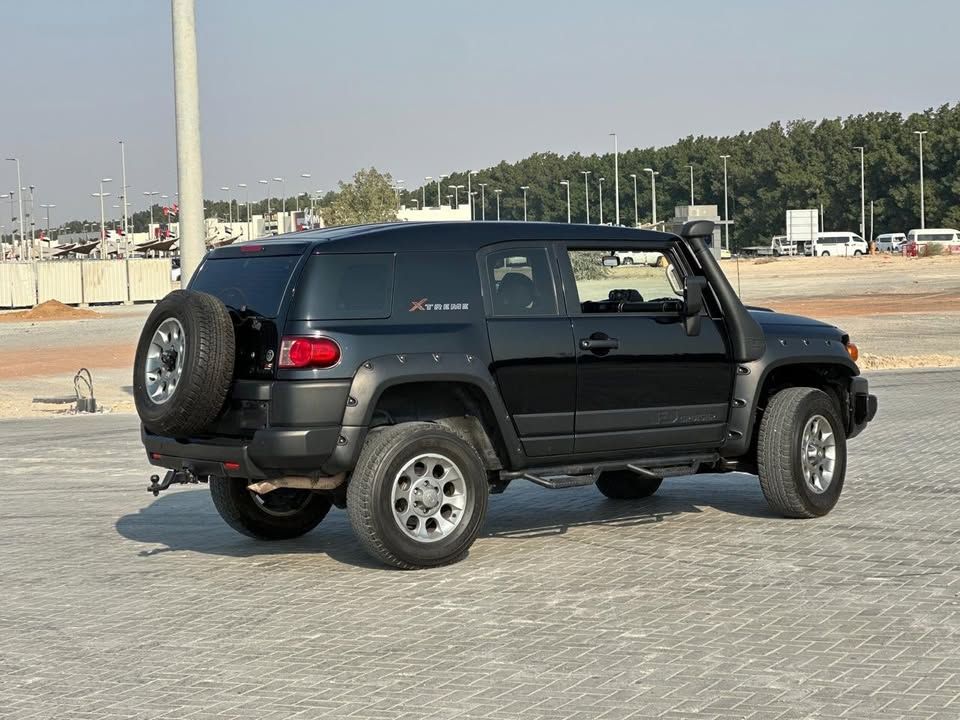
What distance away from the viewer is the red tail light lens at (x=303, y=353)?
26.8 feet

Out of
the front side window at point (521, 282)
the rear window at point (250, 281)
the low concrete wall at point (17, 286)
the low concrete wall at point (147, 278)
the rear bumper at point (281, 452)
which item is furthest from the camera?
the low concrete wall at point (147, 278)

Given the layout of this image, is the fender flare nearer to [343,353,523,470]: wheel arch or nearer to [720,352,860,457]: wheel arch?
[343,353,523,470]: wheel arch

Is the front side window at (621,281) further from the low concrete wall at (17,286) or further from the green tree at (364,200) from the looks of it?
the green tree at (364,200)

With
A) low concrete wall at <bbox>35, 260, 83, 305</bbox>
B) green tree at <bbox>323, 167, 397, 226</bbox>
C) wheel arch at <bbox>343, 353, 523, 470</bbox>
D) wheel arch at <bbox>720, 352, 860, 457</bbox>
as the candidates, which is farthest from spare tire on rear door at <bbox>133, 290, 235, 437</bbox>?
green tree at <bbox>323, 167, 397, 226</bbox>

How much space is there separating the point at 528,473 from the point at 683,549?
3.42ft

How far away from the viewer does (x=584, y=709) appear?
576 centimetres

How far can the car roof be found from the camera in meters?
8.51

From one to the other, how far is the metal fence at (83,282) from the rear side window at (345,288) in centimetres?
5958

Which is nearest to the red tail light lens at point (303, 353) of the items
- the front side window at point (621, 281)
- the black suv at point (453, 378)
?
the black suv at point (453, 378)

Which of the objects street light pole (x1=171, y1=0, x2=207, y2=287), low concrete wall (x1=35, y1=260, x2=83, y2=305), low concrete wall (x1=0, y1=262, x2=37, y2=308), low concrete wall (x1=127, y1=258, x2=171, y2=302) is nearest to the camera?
street light pole (x1=171, y1=0, x2=207, y2=287)

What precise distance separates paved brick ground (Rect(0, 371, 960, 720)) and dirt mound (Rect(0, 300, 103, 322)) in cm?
4675

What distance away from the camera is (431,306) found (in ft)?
28.3

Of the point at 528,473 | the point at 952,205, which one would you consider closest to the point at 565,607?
the point at 528,473

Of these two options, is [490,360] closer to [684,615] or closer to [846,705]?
[684,615]
